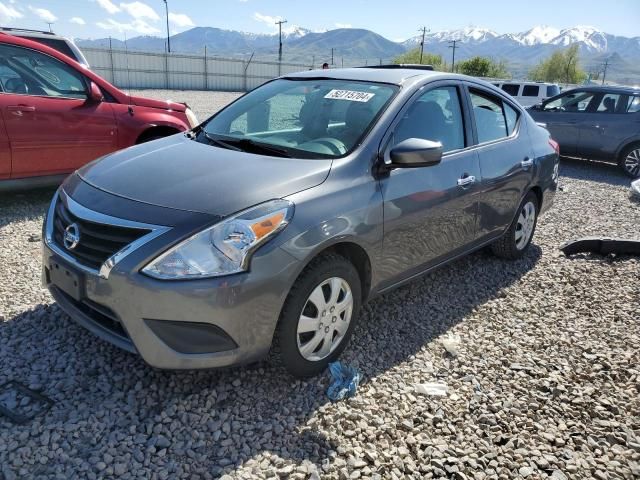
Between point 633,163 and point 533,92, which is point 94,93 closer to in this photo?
point 633,163

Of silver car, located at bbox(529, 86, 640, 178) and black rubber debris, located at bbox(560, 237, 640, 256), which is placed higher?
silver car, located at bbox(529, 86, 640, 178)

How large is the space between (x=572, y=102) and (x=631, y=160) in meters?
1.75

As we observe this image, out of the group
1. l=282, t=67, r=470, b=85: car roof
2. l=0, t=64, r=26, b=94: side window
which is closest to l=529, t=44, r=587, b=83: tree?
l=282, t=67, r=470, b=85: car roof

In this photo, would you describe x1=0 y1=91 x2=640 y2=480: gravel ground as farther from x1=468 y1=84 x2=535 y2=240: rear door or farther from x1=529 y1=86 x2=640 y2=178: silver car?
x1=529 y1=86 x2=640 y2=178: silver car

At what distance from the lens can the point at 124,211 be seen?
2.61 meters

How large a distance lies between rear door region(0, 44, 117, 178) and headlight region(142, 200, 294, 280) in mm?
3813

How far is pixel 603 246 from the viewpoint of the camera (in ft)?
17.4

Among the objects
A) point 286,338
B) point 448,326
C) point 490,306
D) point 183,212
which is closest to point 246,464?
point 286,338

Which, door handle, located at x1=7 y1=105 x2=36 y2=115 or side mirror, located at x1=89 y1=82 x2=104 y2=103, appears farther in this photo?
side mirror, located at x1=89 y1=82 x2=104 y2=103

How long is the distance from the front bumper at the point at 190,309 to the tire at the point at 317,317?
4.3 inches

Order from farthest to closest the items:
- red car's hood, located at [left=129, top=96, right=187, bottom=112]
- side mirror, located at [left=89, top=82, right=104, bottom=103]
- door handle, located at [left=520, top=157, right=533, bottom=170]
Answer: red car's hood, located at [left=129, top=96, right=187, bottom=112]
side mirror, located at [left=89, top=82, right=104, bottom=103]
door handle, located at [left=520, top=157, right=533, bottom=170]

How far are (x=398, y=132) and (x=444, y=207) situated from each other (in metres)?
0.65

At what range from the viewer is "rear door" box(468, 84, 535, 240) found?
13.5 ft

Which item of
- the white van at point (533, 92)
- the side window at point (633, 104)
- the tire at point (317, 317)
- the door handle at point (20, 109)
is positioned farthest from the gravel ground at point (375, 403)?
the white van at point (533, 92)
